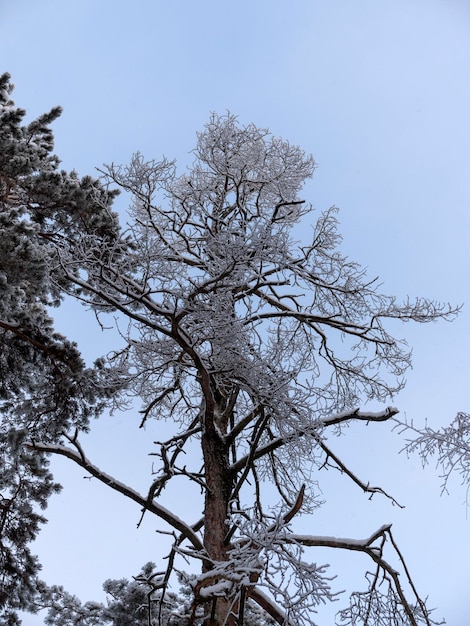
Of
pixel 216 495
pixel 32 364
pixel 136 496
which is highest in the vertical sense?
pixel 32 364

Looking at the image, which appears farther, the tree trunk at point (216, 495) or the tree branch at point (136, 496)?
the tree branch at point (136, 496)

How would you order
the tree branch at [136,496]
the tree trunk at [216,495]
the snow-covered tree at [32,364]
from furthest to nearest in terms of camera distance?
the snow-covered tree at [32,364]
the tree branch at [136,496]
the tree trunk at [216,495]

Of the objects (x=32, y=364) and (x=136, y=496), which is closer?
(x=136, y=496)

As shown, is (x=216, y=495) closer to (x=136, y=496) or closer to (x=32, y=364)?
(x=136, y=496)

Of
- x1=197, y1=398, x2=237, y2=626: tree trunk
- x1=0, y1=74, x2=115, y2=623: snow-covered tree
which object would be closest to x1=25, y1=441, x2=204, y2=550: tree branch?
x1=197, y1=398, x2=237, y2=626: tree trunk

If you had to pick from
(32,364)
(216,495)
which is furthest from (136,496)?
(32,364)

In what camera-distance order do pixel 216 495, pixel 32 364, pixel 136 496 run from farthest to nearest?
pixel 32 364
pixel 216 495
pixel 136 496

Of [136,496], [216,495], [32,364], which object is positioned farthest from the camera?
[32,364]

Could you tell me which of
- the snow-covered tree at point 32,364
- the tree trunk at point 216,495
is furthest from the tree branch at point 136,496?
the snow-covered tree at point 32,364

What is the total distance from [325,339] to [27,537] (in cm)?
540

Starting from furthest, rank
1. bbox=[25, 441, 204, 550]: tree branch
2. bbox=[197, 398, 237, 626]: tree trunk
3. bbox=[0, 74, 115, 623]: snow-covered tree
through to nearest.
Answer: bbox=[0, 74, 115, 623]: snow-covered tree, bbox=[25, 441, 204, 550]: tree branch, bbox=[197, 398, 237, 626]: tree trunk

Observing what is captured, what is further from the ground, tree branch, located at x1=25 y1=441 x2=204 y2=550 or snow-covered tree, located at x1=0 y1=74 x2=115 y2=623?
snow-covered tree, located at x1=0 y1=74 x2=115 y2=623

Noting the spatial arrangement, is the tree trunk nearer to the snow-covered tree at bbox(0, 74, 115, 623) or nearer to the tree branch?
the tree branch

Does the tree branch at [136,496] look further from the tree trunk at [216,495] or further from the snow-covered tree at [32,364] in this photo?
the snow-covered tree at [32,364]
